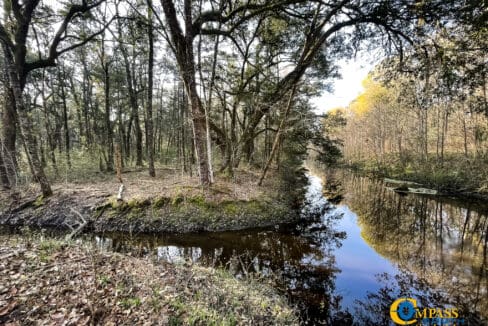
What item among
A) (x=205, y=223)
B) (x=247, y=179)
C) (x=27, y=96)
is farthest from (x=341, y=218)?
(x=27, y=96)

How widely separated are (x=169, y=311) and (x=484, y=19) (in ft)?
28.8

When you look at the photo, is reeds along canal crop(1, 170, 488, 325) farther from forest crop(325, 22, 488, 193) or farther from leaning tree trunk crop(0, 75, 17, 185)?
Answer: leaning tree trunk crop(0, 75, 17, 185)

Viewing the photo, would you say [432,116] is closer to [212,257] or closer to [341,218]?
[341,218]

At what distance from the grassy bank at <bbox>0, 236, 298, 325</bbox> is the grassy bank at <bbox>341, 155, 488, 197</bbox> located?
1564 centimetres

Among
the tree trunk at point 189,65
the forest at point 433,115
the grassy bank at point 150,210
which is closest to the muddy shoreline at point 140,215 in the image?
the grassy bank at point 150,210

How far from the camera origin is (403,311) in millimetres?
3998

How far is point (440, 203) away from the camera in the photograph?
11.8m

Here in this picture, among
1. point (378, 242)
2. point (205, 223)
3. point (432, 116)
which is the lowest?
point (378, 242)

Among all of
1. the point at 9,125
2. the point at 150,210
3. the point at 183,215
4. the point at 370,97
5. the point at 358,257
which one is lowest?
the point at 358,257

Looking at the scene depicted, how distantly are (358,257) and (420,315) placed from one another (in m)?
2.41

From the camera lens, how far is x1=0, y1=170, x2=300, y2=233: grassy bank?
24.2 feet

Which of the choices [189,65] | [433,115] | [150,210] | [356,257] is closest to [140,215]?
[150,210]

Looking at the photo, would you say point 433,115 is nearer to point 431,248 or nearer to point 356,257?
point 431,248

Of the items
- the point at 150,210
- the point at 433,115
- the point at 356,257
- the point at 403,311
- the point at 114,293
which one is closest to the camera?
the point at 114,293
